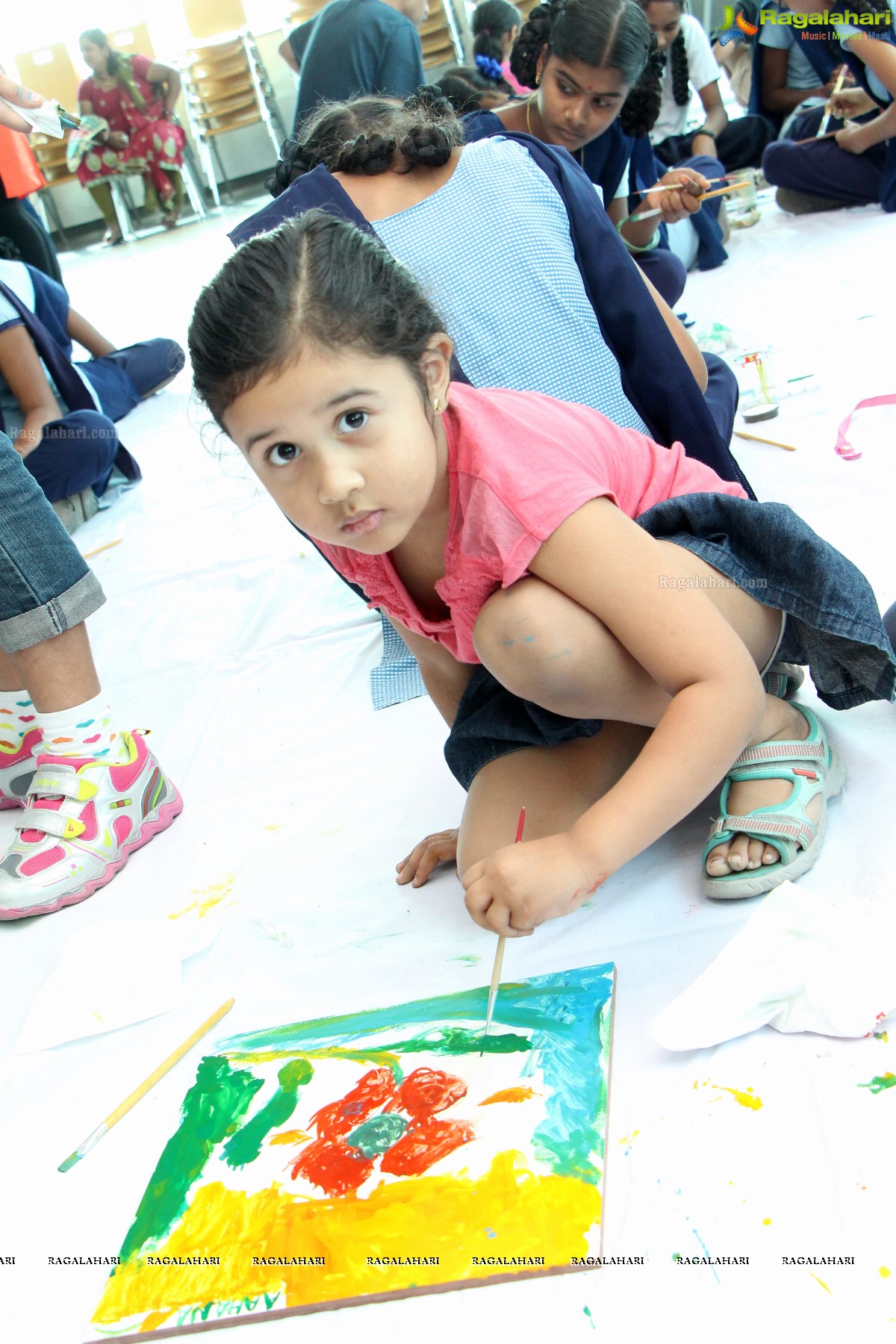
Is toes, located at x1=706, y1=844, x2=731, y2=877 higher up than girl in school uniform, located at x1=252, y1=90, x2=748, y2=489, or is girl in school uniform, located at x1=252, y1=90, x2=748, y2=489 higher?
girl in school uniform, located at x1=252, y1=90, x2=748, y2=489

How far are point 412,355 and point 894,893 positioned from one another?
1.80 ft

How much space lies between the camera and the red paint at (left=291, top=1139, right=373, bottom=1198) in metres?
0.69

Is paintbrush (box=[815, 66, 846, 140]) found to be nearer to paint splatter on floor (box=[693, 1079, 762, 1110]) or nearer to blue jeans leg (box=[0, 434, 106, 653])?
blue jeans leg (box=[0, 434, 106, 653])

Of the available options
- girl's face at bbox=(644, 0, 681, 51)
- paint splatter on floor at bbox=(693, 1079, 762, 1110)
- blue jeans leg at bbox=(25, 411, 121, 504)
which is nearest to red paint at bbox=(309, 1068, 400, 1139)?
paint splatter on floor at bbox=(693, 1079, 762, 1110)

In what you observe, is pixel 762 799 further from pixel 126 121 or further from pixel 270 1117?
pixel 126 121

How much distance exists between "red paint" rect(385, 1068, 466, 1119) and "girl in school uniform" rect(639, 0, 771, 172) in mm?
3134

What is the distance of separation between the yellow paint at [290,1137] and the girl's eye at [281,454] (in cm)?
48

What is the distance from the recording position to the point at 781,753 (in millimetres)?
928

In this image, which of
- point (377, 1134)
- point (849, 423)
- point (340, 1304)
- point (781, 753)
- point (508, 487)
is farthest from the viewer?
point (849, 423)

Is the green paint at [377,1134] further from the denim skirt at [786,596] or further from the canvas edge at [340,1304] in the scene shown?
the denim skirt at [786,596]

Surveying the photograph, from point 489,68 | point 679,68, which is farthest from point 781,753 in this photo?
point 489,68

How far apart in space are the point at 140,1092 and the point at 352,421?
0.54m

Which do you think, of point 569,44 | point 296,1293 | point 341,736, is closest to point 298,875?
point 341,736

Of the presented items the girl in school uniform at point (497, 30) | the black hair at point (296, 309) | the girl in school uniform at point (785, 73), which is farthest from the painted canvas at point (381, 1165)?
the girl in school uniform at point (497, 30)
